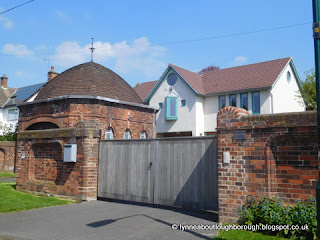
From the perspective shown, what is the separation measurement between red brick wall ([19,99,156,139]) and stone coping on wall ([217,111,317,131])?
761 cm

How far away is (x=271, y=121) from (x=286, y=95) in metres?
21.4

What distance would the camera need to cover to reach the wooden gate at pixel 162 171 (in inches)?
324

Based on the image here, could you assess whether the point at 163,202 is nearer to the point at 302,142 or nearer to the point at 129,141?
the point at 129,141

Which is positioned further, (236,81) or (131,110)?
(236,81)

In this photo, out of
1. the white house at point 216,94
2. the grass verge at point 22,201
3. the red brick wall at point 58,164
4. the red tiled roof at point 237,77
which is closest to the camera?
the grass verge at point 22,201

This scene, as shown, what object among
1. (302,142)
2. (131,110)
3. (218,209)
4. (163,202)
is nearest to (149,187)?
(163,202)

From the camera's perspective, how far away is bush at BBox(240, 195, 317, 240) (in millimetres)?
5761

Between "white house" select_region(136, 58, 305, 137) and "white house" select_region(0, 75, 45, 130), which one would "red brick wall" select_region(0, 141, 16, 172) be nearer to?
"white house" select_region(136, 58, 305, 137)

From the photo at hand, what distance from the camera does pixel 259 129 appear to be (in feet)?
22.7

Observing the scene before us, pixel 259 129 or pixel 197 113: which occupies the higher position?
pixel 197 113

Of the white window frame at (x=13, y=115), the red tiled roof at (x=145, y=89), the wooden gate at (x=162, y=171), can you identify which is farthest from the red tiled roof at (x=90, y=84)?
the white window frame at (x=13, y=115)

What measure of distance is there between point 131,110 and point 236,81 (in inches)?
509

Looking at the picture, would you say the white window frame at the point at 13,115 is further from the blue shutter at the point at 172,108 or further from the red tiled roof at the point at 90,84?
the red tiled roof at the point at 90,84

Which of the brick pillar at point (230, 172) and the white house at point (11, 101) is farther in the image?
the white house at point (11, 101)
